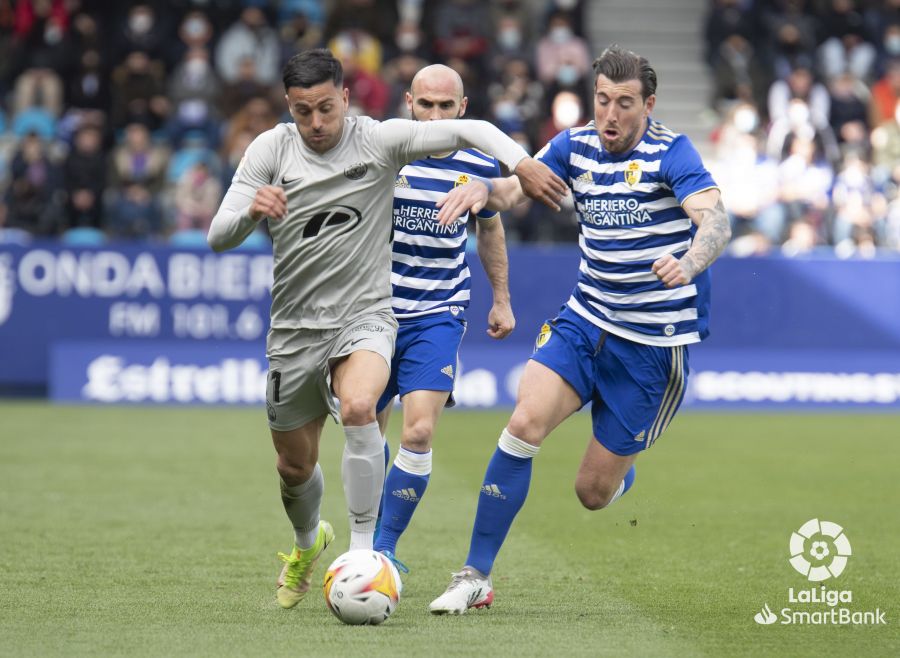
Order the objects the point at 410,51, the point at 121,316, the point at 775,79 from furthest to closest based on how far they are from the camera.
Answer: the point at 775,79, the point at 410,51, the point at 121,316

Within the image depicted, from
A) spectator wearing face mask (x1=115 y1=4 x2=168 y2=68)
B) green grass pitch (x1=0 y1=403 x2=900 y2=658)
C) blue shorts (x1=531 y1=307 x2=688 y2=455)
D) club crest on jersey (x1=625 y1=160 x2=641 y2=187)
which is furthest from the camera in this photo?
spectator wearing face mask (x1=115 y1=4 x2=168 y2=68)

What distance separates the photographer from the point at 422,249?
731 centimetres

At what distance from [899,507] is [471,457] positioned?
378 centimetres

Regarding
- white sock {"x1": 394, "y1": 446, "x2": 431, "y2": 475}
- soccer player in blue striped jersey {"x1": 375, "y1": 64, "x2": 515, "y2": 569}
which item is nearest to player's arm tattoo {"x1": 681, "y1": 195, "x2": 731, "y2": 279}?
soccer player in blue striped jersey {"x1": 375, "y1": 64, "x2": 515, "y2": 569}

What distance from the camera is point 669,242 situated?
686cm

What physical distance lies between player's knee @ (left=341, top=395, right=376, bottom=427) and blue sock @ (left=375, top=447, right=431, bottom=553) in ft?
2.48

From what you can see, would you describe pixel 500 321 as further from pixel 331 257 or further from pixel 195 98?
pixel 195 98

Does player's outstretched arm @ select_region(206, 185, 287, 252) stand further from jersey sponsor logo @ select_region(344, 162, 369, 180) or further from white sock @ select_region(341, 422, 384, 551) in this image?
white sock @ select_region(341, 422, 384, 551)

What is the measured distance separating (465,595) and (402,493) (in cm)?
78

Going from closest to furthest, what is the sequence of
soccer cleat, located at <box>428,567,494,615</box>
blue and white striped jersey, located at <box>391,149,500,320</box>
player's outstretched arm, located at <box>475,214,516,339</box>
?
soccer cleat, located at <box>428,567,494,615</box> → blue and white striped jersey, located at <box>391,149,500,320</box> → player's outstretched arm, located at <box>475,214,516,339</box>

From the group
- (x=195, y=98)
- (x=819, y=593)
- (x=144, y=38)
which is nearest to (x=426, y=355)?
(x=819, y=593)

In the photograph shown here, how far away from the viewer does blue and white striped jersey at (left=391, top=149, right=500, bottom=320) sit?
23.9 feet

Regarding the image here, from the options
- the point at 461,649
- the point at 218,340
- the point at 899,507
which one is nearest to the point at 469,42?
the point at 218,340

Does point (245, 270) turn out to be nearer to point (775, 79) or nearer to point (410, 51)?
point (410, 51)
